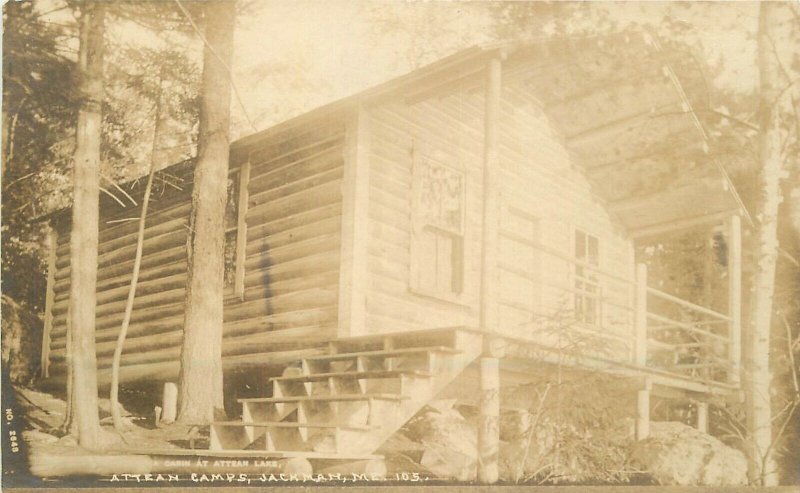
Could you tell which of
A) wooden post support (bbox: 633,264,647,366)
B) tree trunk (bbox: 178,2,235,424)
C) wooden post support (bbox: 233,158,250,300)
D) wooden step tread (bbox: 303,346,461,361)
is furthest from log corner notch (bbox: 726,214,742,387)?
Answer: tree trunk (bbox: 178,2,235,424)

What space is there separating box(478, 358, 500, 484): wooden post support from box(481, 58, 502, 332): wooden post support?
0.30 metres

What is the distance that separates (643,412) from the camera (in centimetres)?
702

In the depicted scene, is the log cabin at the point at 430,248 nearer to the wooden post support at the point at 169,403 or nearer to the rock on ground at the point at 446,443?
the wooden post support at the point at 169,403

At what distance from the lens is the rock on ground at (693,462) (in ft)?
21.8

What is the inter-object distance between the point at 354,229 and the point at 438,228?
1101mm

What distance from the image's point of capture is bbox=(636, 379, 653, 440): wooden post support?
270 inches

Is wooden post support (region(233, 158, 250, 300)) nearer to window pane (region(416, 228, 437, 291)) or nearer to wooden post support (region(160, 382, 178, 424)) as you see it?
wooden post support (region(160, 382, 178, 424))

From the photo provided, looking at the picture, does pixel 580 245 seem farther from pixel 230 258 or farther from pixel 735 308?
pixel 230 258

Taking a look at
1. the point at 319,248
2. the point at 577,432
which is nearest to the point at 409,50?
the point at 319,248

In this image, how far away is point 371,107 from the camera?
6.71 m

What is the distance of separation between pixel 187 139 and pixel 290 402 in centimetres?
192

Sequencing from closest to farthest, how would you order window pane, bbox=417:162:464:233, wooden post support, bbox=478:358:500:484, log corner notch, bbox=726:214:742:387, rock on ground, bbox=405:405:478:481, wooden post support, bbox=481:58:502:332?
1. wooden post support, bbox=478:358:500:484
2. wooden post support, bbox=481:58:502:332
3. rock on ground, bbox=405:405:478:481
4. log corner notch, bbox=726:214:742:387
5. window pane, bbox=417:162:464:233

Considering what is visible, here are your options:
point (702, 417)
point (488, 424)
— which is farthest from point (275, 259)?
point (702, 417)

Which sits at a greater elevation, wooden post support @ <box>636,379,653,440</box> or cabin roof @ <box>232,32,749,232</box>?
cabin roof @ <box>232,32,749,232</box>
